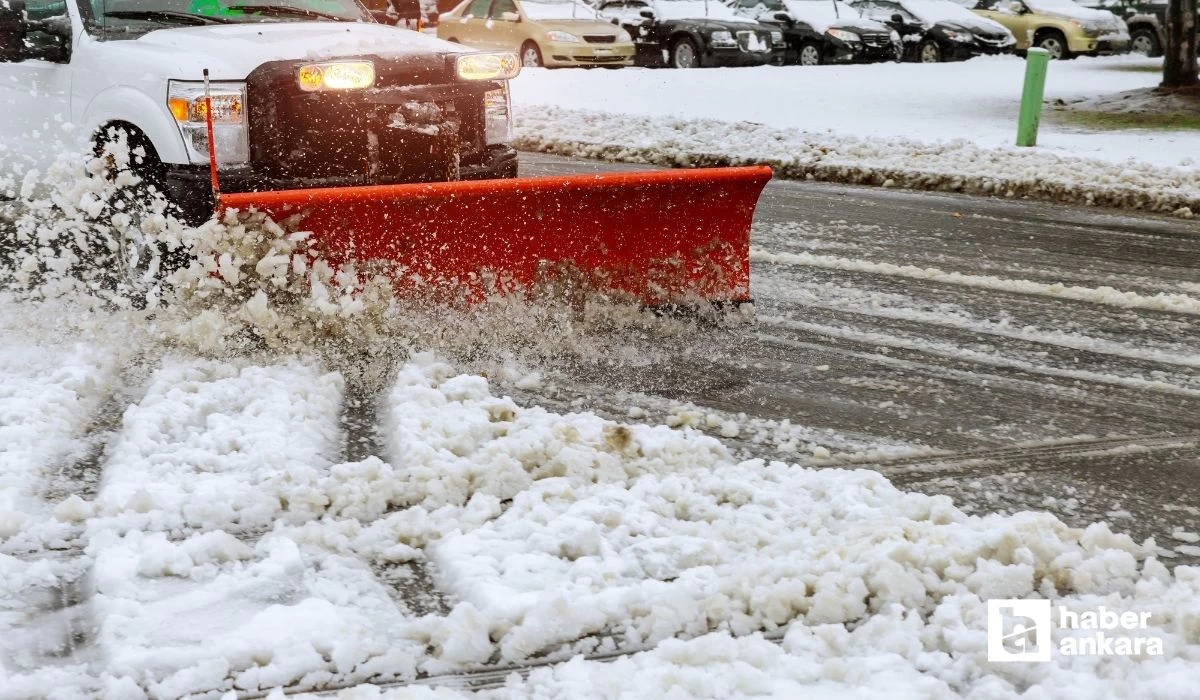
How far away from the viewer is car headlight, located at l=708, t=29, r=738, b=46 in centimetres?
2178

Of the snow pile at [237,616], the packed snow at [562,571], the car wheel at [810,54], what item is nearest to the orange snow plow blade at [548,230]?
the packed snow at [562,571]

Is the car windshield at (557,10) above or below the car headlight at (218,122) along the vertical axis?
above

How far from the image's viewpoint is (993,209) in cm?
960

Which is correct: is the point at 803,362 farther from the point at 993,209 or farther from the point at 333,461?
the point at 993,209

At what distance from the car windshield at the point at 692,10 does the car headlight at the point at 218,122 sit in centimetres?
1748

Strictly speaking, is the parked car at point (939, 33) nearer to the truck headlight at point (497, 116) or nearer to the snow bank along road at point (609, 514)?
the truck headlight at point (497, 116)

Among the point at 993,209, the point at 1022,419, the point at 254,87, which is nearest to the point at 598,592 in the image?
the point at 1022,419

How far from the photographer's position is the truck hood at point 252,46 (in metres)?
5.59

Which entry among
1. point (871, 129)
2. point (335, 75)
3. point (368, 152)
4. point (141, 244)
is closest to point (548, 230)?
point (368, 152)

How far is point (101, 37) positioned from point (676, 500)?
4.16m

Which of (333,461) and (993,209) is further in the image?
(993,209)

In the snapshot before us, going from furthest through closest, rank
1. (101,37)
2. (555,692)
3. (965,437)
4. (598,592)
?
(101,37), (965,437), (598,592), (555,692)

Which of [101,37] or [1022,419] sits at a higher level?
[101,37]

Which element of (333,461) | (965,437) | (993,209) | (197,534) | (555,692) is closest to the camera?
(555,692)
